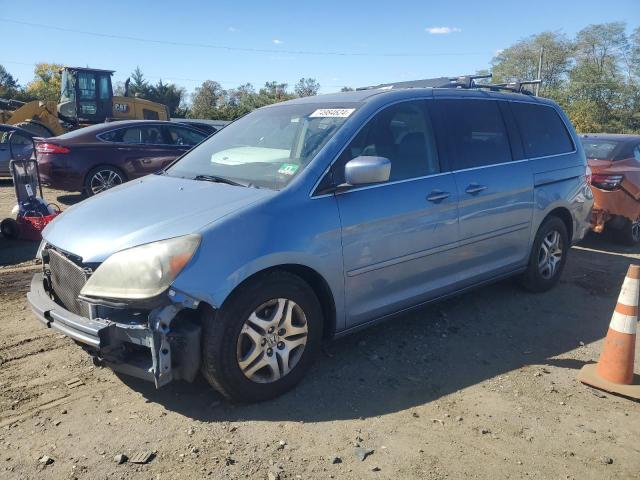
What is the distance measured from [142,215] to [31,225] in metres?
4.62

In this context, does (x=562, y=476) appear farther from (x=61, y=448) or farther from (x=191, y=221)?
(x=61, y=448)

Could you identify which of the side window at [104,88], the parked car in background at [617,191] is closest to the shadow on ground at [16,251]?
the parked car in background at [617,191]

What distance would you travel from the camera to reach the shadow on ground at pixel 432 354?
10.7ft

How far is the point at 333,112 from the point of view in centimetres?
386

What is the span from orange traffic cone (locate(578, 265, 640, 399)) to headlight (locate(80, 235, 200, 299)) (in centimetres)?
277

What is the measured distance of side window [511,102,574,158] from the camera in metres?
5.03

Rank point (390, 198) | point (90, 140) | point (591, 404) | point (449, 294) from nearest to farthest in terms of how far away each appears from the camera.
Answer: point (591, 404)
point (390, 198)
point (449, 294)
point (90, 140)

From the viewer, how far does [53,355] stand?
3850 mm

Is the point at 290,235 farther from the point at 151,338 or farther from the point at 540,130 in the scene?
the point at 540,130

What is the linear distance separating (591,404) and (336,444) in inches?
66.6

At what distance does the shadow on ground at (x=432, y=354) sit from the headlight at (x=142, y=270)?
0.86 m

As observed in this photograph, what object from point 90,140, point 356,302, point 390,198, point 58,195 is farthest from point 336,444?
point 58,195

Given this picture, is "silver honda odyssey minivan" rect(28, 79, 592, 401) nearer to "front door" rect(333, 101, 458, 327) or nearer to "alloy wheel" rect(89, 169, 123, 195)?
"front door" rect(333, 101, 458, 327)

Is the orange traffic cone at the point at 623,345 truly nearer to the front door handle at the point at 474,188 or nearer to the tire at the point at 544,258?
the front door handle at the point at 474,188
